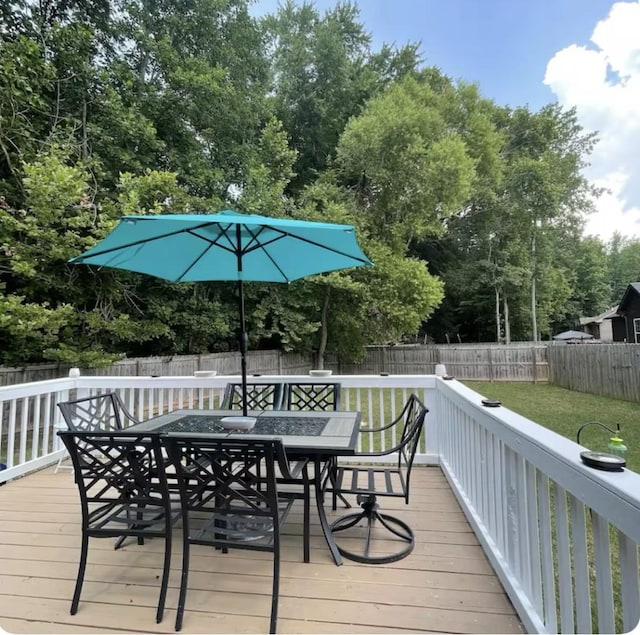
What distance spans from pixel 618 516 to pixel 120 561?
2456mm

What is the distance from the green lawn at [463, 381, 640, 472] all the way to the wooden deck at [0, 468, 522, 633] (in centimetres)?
328

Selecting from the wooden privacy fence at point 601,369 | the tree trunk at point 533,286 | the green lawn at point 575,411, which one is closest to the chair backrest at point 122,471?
the green lawn at point 575,411

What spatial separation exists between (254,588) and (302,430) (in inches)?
33.6

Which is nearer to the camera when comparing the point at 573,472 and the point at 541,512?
the point at 573,472

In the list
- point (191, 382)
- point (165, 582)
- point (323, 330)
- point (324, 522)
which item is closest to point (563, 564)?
point (324, 522)

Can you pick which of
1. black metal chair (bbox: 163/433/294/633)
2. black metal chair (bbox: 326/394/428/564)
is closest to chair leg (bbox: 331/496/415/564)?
black metal chair (bbox: 326/394/428/564)

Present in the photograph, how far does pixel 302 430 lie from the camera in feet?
8.13

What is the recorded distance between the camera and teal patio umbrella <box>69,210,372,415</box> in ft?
7.37

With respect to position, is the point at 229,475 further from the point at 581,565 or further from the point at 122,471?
the point at 581,565

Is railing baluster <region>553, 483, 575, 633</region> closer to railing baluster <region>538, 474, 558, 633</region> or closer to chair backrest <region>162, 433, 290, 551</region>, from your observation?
railing baluster <region>538, 474, 558, 633</region>

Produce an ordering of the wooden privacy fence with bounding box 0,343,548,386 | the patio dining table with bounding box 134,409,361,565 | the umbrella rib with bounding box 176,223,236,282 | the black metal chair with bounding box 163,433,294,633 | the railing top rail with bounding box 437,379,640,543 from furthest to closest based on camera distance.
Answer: the wooden privacy fence with bounding box 0,343,548,386, the umbrella rib with bounding box 176,223,236,282, the patio dining table with bounding box 134,409,361,565, the black metal chair with bounding box 163,433,294,633, the railing top rail with bounding box 437,379,640,543

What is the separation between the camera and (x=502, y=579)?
1.93 metres

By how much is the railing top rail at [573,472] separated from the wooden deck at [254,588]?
820 millimetres

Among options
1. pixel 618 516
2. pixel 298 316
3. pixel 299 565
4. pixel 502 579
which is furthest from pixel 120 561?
pixel 298 316
